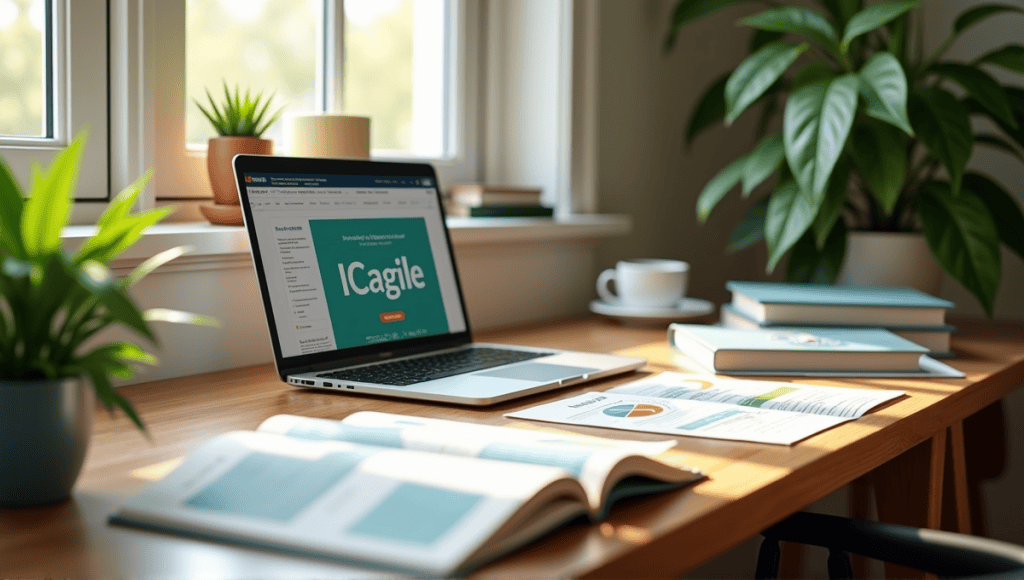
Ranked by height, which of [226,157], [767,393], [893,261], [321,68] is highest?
[321,68]

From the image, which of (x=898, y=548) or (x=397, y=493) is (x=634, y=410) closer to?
(x=898, y=548)

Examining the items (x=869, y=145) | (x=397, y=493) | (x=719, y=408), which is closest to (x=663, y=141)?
(x=869, y=145)

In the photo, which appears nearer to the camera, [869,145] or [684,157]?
[869,145]

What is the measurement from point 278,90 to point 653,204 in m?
0.89

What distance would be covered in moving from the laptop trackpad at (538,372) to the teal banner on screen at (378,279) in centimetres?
16

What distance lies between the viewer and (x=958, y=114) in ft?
4.98

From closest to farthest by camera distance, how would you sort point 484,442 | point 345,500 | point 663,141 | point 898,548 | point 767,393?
point 345,500 → point 484,442 → point 898,548 → point 767,393 → point 663,141

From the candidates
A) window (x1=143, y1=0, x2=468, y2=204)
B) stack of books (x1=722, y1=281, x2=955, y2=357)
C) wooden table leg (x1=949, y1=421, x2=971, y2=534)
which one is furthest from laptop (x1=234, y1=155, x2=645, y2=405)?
wooden table leg (x1=949, y1=421, x2=971, y2=534)

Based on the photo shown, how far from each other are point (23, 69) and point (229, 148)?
0.79 feet

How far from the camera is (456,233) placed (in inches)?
56.4

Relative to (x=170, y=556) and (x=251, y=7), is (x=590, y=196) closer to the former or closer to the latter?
(x=251, y=7)

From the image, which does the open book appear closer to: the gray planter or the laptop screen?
the gray planter

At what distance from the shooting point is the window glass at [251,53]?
130 centimetres

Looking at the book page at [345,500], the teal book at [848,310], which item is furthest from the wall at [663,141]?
the book page at [345,500]
